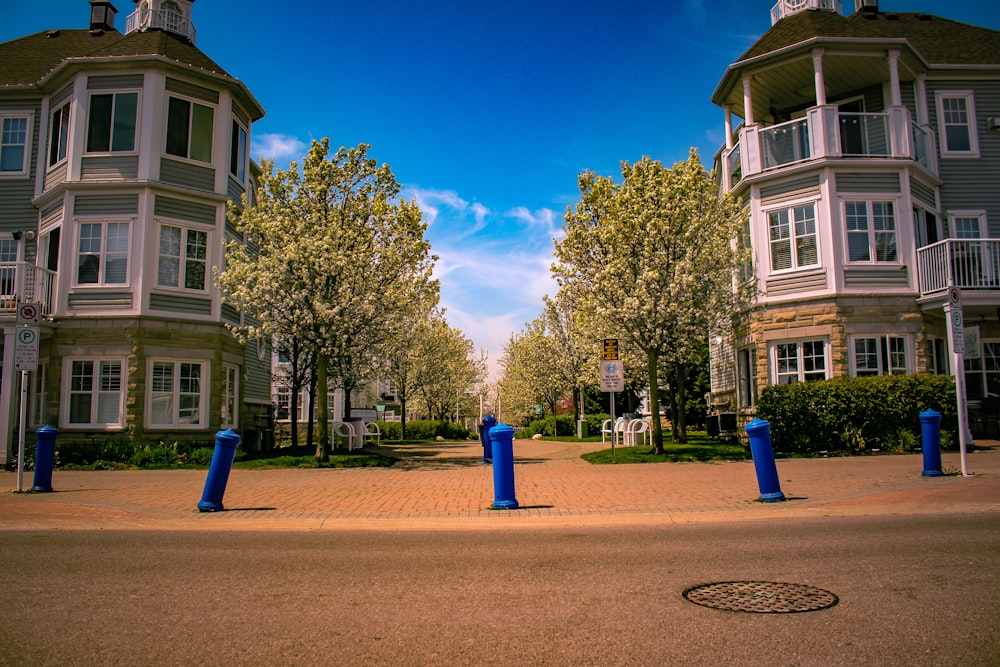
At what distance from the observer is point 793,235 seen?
66.8 ft

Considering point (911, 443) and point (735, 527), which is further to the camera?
point (911, 443)

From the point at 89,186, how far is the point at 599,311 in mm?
14308

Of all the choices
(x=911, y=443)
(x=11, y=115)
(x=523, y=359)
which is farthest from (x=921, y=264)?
(x=523, y=359)

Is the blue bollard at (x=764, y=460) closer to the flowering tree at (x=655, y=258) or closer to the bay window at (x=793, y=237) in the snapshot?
the flowering tree at (x=655, y=258)

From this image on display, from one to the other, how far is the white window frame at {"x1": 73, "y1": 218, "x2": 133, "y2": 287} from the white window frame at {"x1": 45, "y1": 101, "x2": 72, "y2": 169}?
→ 2.36m

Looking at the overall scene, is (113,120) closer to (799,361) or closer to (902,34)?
(799,361)

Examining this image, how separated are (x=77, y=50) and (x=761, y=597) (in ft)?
88.7

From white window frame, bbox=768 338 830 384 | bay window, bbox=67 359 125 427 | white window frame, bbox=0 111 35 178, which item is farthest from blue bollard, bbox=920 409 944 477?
white window frame, bbox=0 111 35 178

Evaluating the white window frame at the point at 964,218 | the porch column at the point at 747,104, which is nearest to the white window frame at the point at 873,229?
the white window frame at the point at 964,218

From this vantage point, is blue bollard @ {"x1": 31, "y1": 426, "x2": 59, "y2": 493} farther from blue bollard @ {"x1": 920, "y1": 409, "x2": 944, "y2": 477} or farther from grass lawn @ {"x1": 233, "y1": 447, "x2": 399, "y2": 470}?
blue bollard @ {"x1": 920, "y1": 409, "x2": 944, "y2": 477}

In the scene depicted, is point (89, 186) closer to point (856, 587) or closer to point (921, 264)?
point (856, 587)

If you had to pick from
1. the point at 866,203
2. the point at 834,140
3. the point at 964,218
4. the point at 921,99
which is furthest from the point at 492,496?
the point at 921,99

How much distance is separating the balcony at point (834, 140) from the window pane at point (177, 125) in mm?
16329

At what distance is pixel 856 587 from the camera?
5445 millimetres
